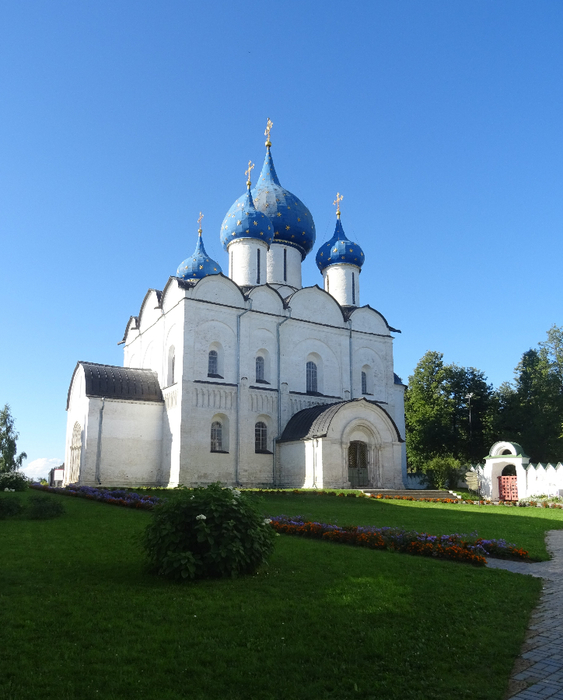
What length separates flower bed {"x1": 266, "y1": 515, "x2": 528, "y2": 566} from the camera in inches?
333

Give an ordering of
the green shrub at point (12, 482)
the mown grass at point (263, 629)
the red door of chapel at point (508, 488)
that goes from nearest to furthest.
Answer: the mown grass at point (263, 629) < the green shrub at point (12, 482) < the red door of chapel at point (508, 488)

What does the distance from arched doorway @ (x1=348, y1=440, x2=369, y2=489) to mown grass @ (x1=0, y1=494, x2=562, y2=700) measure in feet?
59.8

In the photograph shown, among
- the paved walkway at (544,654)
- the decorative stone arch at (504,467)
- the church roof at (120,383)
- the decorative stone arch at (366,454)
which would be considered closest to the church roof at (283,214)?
the church roof at (120,383)

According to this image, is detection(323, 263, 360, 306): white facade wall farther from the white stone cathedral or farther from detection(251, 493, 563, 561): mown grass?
detection(251, 493, 563, 561): mown grass

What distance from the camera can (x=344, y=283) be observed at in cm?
3191

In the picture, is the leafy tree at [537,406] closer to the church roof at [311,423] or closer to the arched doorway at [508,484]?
the arched doorway at [508,484]

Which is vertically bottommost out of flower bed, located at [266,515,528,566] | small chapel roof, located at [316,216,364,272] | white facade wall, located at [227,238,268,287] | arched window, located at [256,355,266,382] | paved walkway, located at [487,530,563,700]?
paved walkway, located at [487,530,563,700]

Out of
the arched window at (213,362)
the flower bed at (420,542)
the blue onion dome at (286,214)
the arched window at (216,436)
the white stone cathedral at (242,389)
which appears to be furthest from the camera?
the blue onion dome at (286,214)

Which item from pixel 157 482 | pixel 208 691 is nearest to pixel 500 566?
pixel 208 691

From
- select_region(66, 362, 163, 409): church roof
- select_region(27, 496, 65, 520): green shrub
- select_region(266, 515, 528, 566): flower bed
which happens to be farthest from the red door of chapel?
select_region(27, 496, 65, 520): green shrub

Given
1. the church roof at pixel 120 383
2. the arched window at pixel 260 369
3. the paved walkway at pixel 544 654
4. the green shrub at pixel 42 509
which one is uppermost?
the arched window at pixel 260 369

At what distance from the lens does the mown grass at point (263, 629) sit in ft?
13.2

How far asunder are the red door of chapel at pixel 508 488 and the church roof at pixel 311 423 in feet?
15.1

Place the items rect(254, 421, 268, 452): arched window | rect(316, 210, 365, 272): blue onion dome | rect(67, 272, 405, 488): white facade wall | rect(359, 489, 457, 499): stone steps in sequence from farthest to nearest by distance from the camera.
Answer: rect(316, 210, 365, 272): blue onion dome < rect(254, 421, 268, 452): arched window < rect(67, 272, 405, 488): white facade wall < rect(359, 489, 457, 499): stone steps
